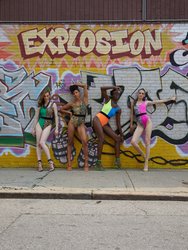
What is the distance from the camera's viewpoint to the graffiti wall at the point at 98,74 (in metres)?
10.2

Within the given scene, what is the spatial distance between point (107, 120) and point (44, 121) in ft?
5.24

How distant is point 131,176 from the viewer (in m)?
9.28

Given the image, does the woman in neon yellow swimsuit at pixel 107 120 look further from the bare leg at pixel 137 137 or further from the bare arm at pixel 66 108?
the bare arm at pixel 66 108

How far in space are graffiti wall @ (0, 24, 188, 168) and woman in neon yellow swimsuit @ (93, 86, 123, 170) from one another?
0.61 feet

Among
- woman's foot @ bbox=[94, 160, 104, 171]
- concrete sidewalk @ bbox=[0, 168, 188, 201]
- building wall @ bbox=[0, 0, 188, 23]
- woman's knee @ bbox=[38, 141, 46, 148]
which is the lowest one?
concrete sidewalk @ bbox=[0, 168, 188, 201]

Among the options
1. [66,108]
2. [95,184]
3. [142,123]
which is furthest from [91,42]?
[95,184]

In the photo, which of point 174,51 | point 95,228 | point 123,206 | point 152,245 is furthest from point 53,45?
point 152,245

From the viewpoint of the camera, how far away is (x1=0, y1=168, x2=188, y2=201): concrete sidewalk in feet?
25.1

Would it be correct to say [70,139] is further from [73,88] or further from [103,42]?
[103,42]

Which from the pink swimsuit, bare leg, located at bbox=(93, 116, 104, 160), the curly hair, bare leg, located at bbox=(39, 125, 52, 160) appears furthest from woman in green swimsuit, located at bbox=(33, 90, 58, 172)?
the pink swimsuit

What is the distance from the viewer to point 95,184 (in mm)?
8359

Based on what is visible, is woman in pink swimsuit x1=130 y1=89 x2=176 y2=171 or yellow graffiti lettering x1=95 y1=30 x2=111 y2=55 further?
yellow graffiti lettering x1=95 y1=30 x2=111 y2=55

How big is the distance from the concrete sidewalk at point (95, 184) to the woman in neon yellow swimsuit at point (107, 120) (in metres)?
0.53

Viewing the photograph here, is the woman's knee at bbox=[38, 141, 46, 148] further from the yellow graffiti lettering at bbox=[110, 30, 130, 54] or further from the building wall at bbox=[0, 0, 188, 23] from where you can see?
the building wall at bbox=[0, 0, 188, 23]
